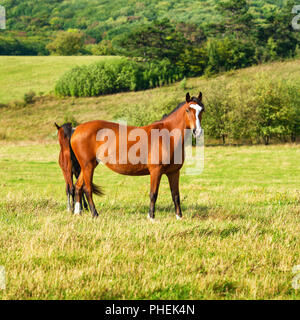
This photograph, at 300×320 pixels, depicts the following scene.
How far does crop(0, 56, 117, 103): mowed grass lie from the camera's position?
322ft

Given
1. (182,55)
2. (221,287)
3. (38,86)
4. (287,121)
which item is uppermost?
(182,55)

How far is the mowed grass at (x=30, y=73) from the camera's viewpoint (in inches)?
3866

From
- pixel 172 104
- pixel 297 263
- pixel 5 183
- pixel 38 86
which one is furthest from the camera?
pixel 38 86

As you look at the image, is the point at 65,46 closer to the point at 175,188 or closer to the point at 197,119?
the point at 175,188

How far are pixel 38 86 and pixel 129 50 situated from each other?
28206 mm

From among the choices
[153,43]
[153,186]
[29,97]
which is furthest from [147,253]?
[153,43]

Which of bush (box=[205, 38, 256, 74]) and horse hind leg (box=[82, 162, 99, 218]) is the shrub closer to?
bush (box=[205, 38, 256, 74])

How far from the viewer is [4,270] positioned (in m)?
5.59

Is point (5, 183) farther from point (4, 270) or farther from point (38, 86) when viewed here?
point (38, 86)

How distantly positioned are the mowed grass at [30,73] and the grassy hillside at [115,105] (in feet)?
2.94

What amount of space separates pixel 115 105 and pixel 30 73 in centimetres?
3843

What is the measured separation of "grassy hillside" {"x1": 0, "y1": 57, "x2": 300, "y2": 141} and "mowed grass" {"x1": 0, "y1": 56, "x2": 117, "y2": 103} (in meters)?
0.90

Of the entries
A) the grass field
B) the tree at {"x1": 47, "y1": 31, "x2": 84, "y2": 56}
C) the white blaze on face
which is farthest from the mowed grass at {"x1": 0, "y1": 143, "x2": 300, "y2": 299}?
the tree at {"x1": 47, "y1": 31, "x2": 84, "y2": 56}

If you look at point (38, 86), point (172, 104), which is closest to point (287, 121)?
point (172, 104)
